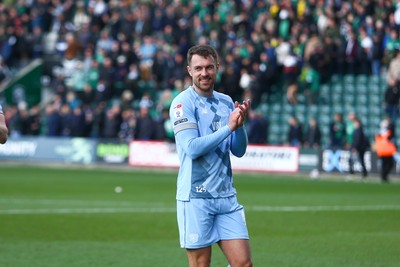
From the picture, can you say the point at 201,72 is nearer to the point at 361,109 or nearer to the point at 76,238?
the point at 76,238

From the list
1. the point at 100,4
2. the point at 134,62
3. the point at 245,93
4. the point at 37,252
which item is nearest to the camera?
the point at 37,252

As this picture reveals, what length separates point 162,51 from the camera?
3934 centimetres

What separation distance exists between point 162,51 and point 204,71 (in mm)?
31589

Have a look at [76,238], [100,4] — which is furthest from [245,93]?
[76,238]

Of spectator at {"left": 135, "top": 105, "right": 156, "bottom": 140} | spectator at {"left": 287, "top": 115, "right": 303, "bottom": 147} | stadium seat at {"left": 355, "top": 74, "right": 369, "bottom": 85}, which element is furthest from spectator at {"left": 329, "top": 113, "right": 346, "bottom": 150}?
spectator at {"left": 135, "top": 105, "right": 156, "bottom": 140}

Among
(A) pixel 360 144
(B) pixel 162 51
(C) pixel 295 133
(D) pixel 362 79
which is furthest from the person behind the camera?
(B) pixel 162 51

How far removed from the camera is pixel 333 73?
37219mm

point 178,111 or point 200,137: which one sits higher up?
point 178,111

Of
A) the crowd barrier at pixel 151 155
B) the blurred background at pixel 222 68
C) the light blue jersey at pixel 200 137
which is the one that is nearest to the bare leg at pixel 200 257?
the light blue jersey at pixel 200 137

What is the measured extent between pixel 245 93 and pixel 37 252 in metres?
23.8

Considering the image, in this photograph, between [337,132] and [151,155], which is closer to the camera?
[337,132]

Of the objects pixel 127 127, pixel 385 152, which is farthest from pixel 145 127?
pixel 385 152

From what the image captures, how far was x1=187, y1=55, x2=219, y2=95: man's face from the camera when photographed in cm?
790

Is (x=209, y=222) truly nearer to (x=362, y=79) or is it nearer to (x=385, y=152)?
(x=385, y=152)
